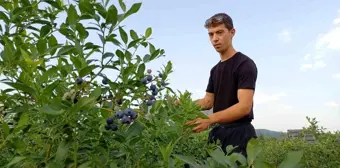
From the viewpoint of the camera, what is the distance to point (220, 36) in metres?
3.38

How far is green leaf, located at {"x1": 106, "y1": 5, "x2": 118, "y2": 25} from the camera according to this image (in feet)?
5.82

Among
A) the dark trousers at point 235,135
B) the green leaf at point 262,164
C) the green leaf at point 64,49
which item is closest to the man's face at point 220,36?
the dark trousers at point 235,135

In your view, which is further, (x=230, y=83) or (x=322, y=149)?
(x=322, y=149)

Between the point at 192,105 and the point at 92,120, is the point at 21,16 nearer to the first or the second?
the point at 92,120

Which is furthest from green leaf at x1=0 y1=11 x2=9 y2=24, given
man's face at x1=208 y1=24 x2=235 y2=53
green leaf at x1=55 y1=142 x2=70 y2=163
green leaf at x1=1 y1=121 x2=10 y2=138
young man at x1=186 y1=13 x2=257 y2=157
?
man's face at x1=208 y1=24 x2=235 y2=53

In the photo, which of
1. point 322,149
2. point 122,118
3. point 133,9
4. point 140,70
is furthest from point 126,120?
point 322,149

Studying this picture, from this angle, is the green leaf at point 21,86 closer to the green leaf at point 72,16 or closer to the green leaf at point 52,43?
the green leaf at point 52,43

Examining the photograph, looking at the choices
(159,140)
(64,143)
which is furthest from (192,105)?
(64,143)

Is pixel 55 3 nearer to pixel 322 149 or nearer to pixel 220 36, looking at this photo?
pixel 220 36

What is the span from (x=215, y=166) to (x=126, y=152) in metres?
0.45

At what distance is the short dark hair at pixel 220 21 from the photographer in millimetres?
3381

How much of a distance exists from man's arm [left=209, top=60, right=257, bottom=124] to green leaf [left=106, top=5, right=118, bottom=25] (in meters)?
1.14

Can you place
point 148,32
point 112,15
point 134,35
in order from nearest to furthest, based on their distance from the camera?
1. point 112,15
2. point 134,35
3. point 148,32

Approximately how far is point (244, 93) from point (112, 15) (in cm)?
153
